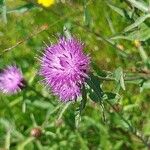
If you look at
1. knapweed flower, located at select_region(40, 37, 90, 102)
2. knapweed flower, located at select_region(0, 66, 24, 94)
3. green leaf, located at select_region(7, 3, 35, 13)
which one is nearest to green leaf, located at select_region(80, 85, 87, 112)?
knapweed flower, located at select_region(40, 37, 90, 102)

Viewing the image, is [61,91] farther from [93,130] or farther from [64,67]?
[93,130]

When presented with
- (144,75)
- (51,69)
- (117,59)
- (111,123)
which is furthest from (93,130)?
(51,69)

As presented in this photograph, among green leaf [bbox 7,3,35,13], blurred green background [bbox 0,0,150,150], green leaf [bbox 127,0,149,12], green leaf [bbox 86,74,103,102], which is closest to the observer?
green leaf [bbox 86,74,103,102]

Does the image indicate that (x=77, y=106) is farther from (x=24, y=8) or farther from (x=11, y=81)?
(x=24, y=8)

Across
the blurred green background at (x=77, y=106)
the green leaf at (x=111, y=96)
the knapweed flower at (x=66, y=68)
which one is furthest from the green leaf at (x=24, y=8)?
the green leaf at (x=111, y=96)

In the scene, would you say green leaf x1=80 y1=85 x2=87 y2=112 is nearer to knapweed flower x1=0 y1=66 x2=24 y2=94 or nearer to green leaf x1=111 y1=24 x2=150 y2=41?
green leaf x1=111 y1=24 x2=150 y2=41
